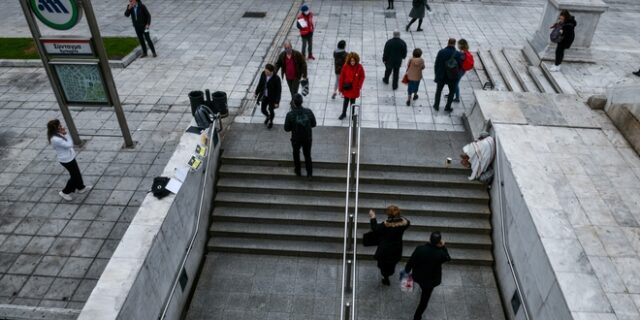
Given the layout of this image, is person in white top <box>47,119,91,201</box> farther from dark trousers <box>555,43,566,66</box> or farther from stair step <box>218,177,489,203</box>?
dark trousers <box>555,43,566,66</box>

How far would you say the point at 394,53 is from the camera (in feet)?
36.1

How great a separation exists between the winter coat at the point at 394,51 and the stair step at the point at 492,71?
2.87 meters

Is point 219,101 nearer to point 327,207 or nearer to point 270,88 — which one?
point 270,88

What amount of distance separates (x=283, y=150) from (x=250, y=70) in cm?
459

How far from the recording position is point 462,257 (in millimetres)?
7938

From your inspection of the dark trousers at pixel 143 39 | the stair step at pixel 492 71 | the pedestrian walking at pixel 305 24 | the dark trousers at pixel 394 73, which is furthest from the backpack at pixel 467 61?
the dark trousers at pixel 143 39

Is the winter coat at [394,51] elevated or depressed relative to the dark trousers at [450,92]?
elevated

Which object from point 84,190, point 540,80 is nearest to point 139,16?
point 84,190

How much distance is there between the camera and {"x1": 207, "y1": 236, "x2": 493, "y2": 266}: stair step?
7.95 metres

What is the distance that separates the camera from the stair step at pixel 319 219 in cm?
823

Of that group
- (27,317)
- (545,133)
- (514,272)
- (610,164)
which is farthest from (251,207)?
(610,164)

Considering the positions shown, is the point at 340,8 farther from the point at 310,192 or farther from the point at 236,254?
the point at 236,254

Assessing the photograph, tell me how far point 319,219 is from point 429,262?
2714 millimetres

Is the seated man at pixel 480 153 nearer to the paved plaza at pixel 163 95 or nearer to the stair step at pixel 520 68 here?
the paved plaza at pixel 163 95
